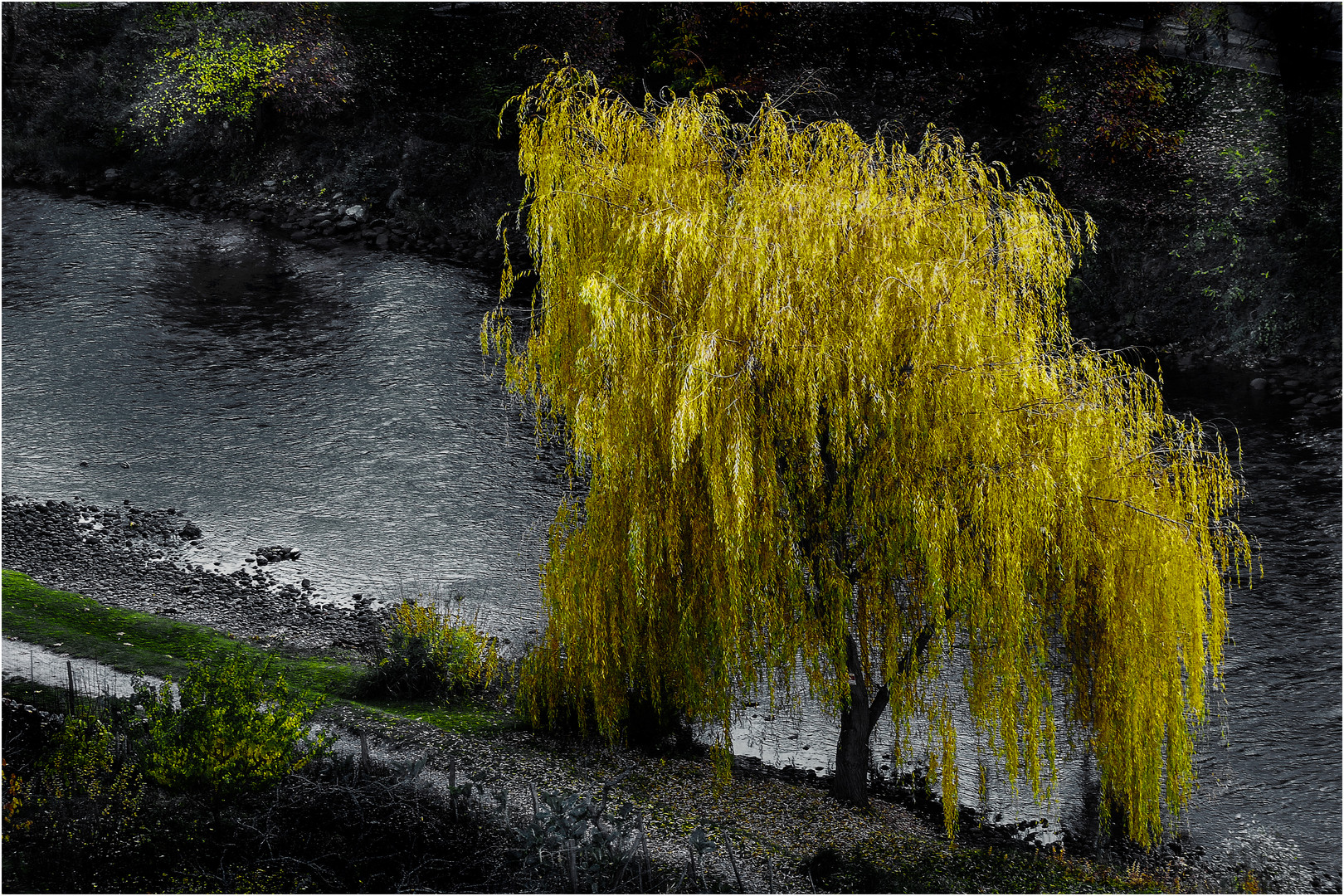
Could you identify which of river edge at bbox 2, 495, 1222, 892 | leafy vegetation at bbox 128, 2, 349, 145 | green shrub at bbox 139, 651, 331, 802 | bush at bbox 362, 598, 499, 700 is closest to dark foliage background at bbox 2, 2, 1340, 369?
leafy vegetation at bbox 128, 2, 349, 145

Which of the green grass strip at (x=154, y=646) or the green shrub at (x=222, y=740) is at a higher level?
the green shrub at (x=222, y=740)

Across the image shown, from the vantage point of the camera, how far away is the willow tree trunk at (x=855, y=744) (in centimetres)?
1034

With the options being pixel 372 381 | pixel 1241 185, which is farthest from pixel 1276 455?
pixel 372 381

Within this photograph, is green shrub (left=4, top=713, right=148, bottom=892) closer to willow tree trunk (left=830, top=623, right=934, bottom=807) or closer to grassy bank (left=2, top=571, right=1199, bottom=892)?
grassy bank (left=2, top=571, right=1199, bottom=892)

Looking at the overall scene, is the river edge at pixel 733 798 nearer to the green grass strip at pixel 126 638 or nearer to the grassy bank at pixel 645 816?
the grassy bank at pixel 645 816

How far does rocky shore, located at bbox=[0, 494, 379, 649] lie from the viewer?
1453cm

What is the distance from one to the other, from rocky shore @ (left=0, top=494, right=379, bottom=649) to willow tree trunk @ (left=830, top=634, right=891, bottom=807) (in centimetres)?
696

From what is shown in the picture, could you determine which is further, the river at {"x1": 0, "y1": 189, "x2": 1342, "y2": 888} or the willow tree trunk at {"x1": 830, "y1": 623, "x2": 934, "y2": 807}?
the river at {"x1": 0, "y1": 189, "x2": 1342, "y2": 888}

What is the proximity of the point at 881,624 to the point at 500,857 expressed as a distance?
12.8 feet

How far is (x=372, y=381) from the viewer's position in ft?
76.7

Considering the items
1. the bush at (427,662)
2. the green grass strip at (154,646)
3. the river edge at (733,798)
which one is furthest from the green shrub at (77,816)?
the bush at (427,662)

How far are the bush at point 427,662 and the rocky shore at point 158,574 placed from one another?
195cm

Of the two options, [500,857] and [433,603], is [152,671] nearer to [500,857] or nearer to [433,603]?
[433,603]

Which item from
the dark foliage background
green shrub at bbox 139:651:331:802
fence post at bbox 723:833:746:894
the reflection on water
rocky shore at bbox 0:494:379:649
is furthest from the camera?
the dark foliage background
